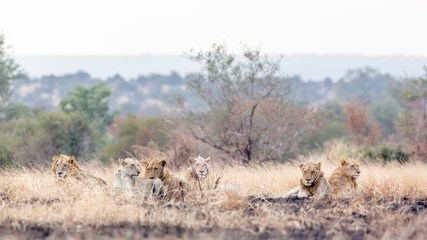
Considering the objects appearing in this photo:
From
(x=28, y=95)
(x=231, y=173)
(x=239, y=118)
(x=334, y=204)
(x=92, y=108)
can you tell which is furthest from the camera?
(x=28, y=95)

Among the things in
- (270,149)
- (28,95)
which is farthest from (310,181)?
(28,95)

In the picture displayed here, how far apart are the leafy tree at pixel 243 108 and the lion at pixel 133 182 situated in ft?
28.3

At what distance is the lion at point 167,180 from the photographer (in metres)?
10.1

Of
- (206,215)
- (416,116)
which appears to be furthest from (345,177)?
(416,116)

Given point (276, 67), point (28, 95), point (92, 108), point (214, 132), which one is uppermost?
point (276, 67)

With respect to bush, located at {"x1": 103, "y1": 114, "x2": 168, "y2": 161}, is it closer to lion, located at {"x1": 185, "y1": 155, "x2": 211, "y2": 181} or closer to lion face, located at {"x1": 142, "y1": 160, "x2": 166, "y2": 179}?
lion, located at {"x1": 185, "y1": 155, "x2": 211, "y2": 181}

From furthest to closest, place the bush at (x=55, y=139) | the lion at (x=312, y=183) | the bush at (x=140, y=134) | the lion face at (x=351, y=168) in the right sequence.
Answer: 1. the bush at (x=140, y=134)
2. the bush at (x=55, y=139)
3. the lion face at (x=351, y=168)
4. the lion at (x=312, y=183)

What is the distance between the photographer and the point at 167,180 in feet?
33.8

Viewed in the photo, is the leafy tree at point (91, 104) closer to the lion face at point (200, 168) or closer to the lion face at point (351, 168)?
the lion face at point (200, 168)

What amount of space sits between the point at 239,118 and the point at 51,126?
822 cm

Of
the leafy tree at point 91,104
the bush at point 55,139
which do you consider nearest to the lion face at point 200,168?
the bush at point 55,139

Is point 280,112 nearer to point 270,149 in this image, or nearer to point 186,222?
point 270,149

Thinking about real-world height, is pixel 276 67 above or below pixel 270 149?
above

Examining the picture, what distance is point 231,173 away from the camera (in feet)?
44.3
